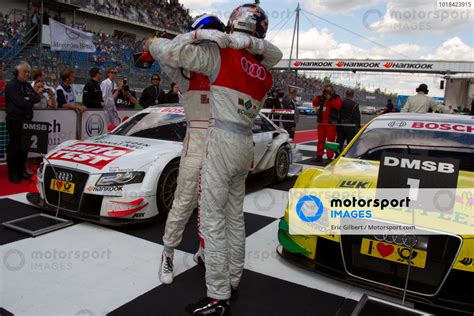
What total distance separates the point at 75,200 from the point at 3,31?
603 inches

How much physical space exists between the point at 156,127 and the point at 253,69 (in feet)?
8.28

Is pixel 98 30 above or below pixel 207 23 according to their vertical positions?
above

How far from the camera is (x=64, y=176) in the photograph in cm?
380

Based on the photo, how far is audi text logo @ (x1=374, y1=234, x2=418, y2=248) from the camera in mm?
2389

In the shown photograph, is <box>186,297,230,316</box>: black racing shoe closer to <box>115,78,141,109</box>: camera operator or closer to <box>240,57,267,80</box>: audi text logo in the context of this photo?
<box>240,57,267,80</box>: audi text logo

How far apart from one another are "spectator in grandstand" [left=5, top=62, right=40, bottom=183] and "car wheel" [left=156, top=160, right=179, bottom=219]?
2562 millimetres

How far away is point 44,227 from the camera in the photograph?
3627 millimetres

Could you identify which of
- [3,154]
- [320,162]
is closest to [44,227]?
[3,154]

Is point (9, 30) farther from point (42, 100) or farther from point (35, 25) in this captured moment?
point (42, 100)

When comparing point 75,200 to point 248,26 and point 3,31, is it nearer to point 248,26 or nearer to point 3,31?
point 248,26

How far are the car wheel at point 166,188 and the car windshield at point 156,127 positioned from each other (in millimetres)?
545

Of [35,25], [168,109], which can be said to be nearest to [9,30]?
[35,25]

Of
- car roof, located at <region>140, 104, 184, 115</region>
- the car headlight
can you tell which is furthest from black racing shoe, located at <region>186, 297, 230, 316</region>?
car roof, located at <region>140, 104, 184, 115</region>

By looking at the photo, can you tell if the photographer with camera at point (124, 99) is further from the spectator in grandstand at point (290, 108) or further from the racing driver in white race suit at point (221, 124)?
the racing driver in white race suit at point (221, 124)
